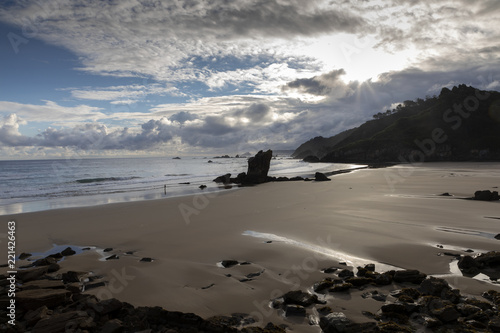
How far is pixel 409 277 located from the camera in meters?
7.28

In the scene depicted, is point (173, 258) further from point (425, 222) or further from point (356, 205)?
point (356, 205)

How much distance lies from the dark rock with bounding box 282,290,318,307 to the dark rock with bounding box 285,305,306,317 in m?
0.17

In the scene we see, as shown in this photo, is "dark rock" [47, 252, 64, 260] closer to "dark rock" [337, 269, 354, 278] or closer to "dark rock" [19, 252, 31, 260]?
"dark rock" [19, 252, 31, 260]

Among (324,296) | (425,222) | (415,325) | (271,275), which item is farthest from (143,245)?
(425,222)

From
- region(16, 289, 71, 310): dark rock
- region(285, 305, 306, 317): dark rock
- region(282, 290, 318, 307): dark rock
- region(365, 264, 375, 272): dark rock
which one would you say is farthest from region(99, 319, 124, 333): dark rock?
region(365, 264, 375, 272): dark rock

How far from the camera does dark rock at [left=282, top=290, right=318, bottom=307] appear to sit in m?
6.34

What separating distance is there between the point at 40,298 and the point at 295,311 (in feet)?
19.3

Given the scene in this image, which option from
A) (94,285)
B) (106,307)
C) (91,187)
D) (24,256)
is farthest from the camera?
(91,187)

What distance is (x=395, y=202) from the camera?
1939cm

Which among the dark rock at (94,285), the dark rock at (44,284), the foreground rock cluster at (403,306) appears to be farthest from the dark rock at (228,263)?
the dark rock at (44,284)

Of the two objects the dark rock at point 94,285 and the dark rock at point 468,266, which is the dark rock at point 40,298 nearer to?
the dark rock at point 94,285

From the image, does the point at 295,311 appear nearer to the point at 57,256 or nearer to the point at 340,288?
the point at 340,288

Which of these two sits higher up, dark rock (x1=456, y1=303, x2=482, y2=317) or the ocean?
dark rock (x1=456, y1=303, x2=482, y2=317)

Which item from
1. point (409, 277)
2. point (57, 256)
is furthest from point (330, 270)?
point (57, 256)
